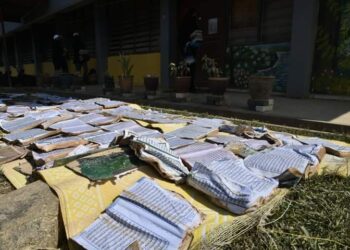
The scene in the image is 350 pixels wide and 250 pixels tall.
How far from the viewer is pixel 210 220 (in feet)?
5.48

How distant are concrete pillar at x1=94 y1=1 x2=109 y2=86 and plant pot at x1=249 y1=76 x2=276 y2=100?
680 cm

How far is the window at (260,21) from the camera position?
606cm

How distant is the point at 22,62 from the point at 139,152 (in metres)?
19.3

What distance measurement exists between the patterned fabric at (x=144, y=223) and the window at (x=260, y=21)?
5.31 m

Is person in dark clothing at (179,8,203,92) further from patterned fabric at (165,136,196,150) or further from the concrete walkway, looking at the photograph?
patterned fabric at (165,136,196,150)

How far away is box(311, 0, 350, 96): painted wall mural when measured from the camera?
17.5ft

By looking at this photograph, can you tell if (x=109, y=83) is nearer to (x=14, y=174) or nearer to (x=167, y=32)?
(x=167, y=32)

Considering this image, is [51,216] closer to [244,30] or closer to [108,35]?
[244,30]

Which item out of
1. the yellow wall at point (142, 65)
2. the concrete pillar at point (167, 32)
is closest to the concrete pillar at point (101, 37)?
the yellow wall at point (142, 65)

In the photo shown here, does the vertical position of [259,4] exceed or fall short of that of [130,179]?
it exceeds it

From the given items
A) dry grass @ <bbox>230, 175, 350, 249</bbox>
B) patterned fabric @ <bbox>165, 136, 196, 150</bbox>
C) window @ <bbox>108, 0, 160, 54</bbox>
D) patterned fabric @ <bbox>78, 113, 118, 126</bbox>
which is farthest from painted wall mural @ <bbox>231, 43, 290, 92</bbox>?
dry grass @ <bbox>230, 175, 350, 249</bbox>

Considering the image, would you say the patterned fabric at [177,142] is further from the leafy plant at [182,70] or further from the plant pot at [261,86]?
the leafy plant at [182,70]

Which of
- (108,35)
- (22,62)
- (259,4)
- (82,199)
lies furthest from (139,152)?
(22,62)

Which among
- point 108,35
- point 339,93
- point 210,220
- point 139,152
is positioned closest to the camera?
point 210,220
